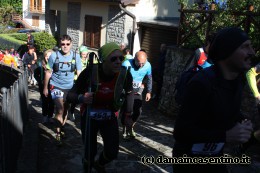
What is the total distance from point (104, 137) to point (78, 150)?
5.56 feet

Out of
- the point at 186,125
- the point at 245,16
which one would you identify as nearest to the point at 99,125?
the point at 186,125

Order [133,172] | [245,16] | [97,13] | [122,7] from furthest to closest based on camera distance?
[97,13] → [122,7] → [245,16] → [133,172]

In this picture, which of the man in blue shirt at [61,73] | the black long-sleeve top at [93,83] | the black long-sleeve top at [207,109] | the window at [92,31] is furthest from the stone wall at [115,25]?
the black long-sleeve top at [207,109]

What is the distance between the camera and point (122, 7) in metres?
13.2

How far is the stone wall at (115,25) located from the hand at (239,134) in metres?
11.7

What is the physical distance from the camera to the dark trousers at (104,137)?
4070 mm

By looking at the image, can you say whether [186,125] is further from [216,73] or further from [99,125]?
[99,125]

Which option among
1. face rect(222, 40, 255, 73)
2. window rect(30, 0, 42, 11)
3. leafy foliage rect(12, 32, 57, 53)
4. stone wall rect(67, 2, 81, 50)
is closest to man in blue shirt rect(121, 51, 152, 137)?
face rect(222, 40, 255, 73)

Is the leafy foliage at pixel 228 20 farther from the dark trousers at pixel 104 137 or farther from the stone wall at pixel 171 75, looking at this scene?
the dark trousers at pixel 104 137

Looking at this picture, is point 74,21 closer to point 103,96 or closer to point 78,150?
point 78,150

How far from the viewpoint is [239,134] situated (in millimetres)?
2168

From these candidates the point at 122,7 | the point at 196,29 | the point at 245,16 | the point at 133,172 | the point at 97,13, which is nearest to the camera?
the point at 133,172

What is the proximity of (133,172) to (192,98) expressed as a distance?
9.69ft

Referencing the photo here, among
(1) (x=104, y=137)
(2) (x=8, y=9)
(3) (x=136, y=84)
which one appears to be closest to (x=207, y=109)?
(1) (x=104, y=137)
